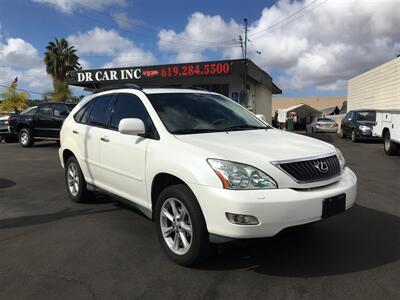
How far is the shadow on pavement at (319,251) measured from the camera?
13.7ft

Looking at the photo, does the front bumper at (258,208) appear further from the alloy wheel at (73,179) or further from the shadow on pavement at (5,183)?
the shadow on pavement at (5,183)

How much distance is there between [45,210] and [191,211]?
3421 millimetres

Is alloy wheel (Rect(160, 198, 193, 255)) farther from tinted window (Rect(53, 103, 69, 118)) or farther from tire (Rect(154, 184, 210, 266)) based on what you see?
tinted window (Rect(53, 103, 69, 118))

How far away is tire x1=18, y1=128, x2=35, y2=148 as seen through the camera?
1747 cm

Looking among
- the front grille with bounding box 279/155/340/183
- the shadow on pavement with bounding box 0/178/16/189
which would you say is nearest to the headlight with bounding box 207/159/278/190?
the front grille with bounding box 279/155/340/183

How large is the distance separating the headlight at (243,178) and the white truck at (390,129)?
10760 mm

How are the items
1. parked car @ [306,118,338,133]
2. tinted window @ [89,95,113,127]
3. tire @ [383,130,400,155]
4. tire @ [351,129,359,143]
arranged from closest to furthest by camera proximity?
tinted window @ [89,95,113,127], tire @ [383,130,400,155], tire @ [351,129,359,143], parked car @ [306,118,338,133]

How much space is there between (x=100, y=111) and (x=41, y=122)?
1175cm

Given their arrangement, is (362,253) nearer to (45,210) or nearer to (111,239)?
(111,239)

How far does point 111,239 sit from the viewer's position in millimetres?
5125

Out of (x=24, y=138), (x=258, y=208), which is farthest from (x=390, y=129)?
(x=24, y=138)

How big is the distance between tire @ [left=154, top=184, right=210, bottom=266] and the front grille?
89 cm

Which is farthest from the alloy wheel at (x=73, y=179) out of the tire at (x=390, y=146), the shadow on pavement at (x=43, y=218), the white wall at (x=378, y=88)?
the white wall at (x=378, y=88)

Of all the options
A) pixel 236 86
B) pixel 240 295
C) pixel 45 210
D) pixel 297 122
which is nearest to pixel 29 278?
pixel 240 295
